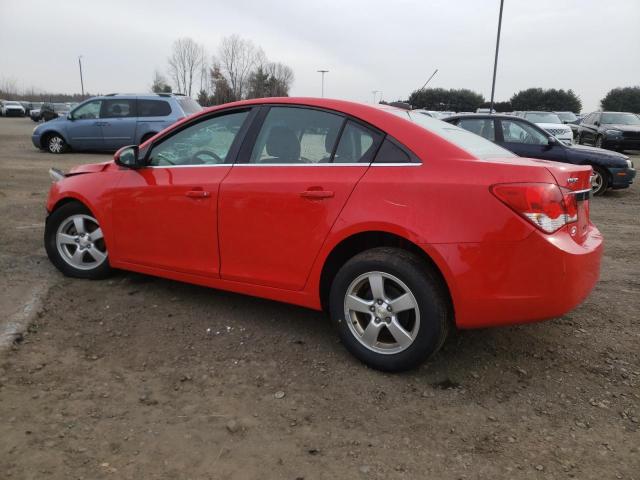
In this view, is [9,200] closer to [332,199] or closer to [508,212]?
[332,199]

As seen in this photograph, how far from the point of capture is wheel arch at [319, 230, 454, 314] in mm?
2908

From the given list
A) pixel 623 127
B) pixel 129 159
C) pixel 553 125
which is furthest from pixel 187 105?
pixel 623 127

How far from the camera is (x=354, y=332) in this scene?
3.13 metres

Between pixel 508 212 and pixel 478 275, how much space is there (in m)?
0.36

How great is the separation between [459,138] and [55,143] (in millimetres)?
15037

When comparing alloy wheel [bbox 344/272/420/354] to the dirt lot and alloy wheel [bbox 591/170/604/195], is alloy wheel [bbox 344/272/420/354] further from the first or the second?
alloy wheel [bbox 591/170/604/195]

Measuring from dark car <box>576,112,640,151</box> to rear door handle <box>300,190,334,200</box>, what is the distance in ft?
60.2

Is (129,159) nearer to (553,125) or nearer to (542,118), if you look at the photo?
(553,125)

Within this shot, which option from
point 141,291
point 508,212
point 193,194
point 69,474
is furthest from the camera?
point 141,291

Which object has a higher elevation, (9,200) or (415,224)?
(415,224)

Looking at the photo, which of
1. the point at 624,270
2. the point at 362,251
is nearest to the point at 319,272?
the point at 362,251

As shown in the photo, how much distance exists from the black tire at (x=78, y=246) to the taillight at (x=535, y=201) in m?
3.21

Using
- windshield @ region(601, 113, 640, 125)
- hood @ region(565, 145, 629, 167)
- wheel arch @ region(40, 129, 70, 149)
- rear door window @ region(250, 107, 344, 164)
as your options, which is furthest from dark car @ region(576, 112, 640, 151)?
rear door window @ region(250, 107, 344, 164)

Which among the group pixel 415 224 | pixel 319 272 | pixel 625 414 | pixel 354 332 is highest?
pixel 415 224
